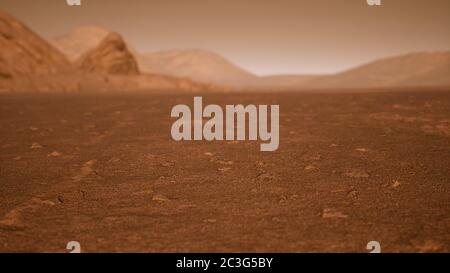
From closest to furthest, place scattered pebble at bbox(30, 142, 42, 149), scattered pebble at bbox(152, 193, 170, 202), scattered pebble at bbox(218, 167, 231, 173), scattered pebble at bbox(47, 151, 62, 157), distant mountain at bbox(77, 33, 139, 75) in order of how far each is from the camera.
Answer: scattered pebble at bbox(152, 193, 170, 202)
scattered pebble at bbox(218, 167, 231, 173)
scattered pebble at bbox(47, 151, 62, 157)
scattered pebble at bbox(30, 142, 42, 149)
distant mountain at bbox(77, 33, 139, 75)

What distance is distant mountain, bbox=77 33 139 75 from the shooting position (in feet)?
116

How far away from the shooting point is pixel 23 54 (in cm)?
3097

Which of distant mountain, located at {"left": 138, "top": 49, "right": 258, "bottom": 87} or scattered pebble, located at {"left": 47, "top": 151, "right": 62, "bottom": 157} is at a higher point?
distant mountain, located at {"left": 138, "top": 49, "right": 258, "bottom": 87}

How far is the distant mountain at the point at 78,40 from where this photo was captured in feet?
447

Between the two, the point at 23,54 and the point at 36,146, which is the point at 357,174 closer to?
the point at 36,146

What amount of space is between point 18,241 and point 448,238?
3199 millimetres

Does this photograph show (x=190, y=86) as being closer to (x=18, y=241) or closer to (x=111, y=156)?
(x=111, y=156)


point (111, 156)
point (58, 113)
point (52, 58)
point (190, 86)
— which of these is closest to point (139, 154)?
point (111, 156)

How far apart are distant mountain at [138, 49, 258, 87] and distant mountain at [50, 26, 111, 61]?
2012cm

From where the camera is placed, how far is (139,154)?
5.91 meters

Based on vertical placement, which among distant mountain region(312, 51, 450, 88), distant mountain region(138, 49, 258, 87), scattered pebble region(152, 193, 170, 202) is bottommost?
scattered pebble region(152, 193, 170, 202)

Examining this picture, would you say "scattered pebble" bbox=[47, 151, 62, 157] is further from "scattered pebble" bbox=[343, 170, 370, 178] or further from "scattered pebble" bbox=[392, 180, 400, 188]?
"scattered pebble" bbox=[392, 180, 400, 188]

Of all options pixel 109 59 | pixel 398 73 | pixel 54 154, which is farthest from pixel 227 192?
pixel 398 73

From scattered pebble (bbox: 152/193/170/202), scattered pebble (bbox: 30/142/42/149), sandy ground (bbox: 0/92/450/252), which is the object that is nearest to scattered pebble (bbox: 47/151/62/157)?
sandy ground (bbox: 0/92/450/252)
